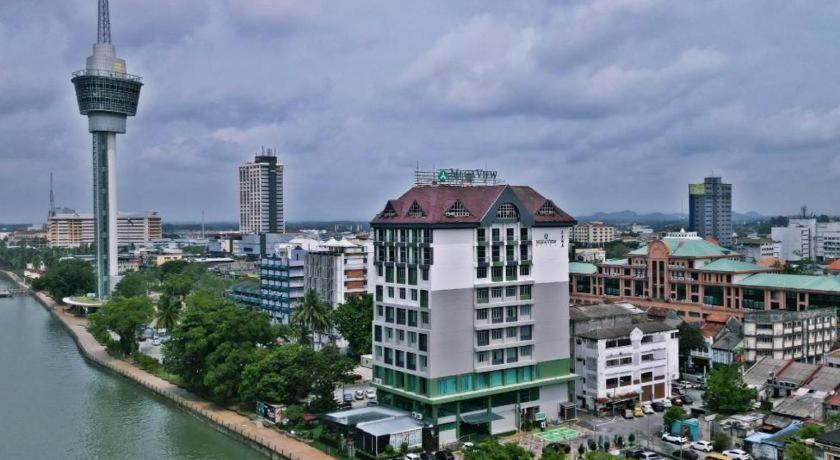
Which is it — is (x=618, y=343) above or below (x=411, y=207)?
below

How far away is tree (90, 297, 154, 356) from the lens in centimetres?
6412

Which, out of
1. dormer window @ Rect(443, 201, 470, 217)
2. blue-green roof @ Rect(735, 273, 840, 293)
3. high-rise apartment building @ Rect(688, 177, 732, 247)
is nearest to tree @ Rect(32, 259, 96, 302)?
dormer window @ Rect(443, 201, 470, 217)

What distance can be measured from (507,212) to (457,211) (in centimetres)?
309

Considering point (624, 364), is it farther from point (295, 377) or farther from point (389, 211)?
point (295, 377)

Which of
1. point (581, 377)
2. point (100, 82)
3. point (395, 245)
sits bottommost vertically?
point (581, 377)

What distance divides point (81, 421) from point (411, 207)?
24284 mm

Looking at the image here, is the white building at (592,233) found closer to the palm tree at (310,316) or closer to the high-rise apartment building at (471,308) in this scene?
the palm tree at (310,316)

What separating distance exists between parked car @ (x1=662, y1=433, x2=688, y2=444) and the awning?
8288mm

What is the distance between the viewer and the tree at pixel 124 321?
64.1 meters

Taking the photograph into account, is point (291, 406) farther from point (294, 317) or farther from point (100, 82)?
point (100, 82)

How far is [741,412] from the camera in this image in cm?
4062

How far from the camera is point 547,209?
42281 mm

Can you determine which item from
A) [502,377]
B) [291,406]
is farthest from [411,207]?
[291,406]

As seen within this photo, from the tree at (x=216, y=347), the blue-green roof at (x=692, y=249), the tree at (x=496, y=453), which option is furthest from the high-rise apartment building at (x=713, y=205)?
the tree at (x=496, y=453)
